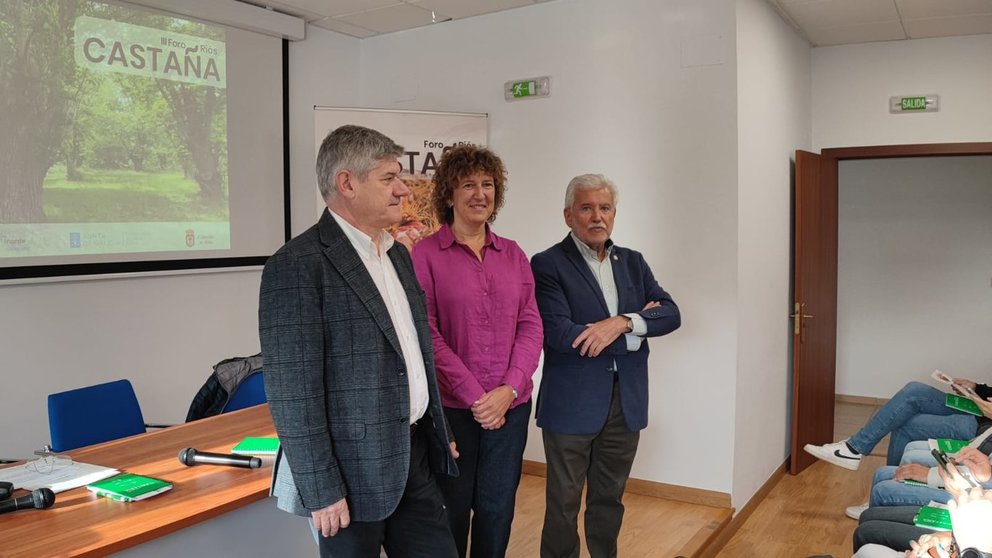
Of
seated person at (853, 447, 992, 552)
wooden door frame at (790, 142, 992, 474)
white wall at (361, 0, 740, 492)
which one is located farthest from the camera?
wooden door frame at (790, 142, 992, 474)

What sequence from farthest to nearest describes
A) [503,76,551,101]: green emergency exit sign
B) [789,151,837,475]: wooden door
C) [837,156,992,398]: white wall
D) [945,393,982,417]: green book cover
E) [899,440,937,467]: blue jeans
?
[837,156,992,398]: white wall < [789,151,837,475]: wooden door < [503,76,551,101]: green emergency exit sign < [945,393,982,417]: green book cover < [899,440,937,467]: blue jeans

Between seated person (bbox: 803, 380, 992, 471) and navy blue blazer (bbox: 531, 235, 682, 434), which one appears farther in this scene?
seated person (bbox: 803, 380, 992, 471)

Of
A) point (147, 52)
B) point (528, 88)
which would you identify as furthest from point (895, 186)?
point (147, 52)

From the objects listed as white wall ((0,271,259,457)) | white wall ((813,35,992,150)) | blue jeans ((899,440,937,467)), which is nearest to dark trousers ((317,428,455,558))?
blue jeans ((899,440,937,467))

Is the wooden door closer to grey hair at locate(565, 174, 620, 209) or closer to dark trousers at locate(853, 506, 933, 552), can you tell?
dark trousers at locate(853, 506, 933, 552)

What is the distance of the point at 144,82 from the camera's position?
173 inches

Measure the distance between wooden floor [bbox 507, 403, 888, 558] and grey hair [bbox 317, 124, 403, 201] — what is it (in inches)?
89.0

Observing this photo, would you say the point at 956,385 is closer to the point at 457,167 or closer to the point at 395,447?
the point at 457,167

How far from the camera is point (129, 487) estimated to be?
7.41 feet

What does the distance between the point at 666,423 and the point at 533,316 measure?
203cm

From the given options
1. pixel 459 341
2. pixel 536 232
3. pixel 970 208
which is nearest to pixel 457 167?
pixel 459 341

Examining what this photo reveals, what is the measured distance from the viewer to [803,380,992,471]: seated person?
4066 millimetres

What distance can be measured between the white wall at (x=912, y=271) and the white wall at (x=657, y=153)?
3376 mm

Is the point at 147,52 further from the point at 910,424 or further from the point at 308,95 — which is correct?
the point at 910,424
